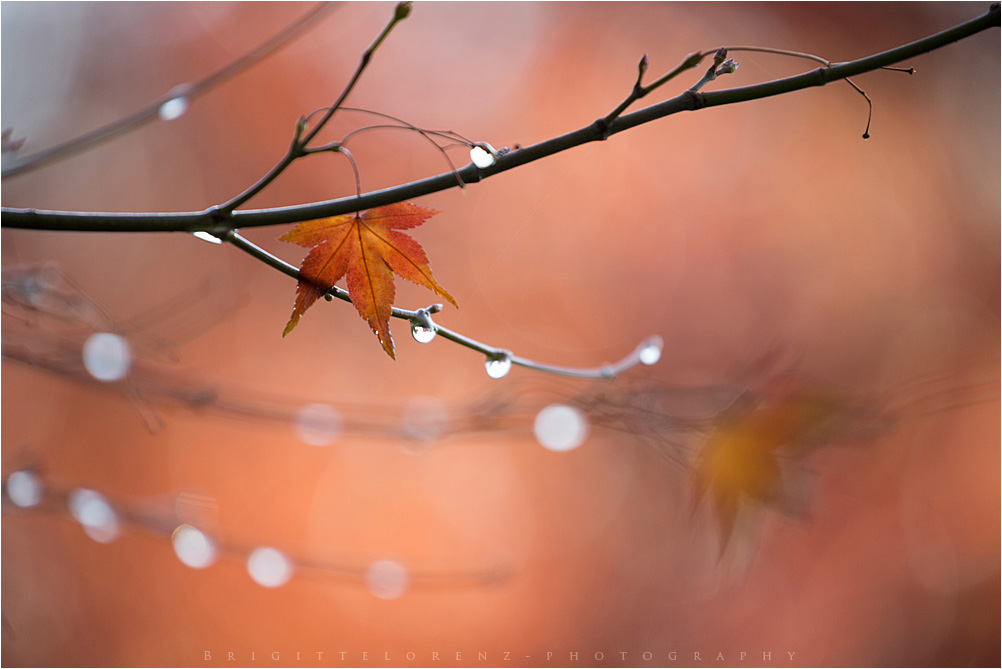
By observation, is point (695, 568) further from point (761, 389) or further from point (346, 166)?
point (346, 166)

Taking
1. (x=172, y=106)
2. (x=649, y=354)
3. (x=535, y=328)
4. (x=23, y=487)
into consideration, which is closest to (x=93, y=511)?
(x=23, y=487)

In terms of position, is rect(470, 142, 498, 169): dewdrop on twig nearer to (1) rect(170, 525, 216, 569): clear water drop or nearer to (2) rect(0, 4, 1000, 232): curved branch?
(2) rect(0, 4, 1000, 232): curved branch

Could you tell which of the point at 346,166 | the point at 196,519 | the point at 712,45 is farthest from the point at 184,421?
the point at 712,45

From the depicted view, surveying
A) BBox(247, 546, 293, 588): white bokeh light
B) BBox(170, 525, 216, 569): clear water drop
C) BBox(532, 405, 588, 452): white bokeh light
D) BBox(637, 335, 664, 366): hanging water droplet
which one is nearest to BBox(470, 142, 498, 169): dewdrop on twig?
BBox(637, 335, 664, 366): hanging water droplet

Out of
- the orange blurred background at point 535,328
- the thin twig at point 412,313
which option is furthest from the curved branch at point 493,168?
the orange blurred background at point 535,328

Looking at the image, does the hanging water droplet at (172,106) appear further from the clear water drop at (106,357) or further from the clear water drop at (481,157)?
the clear water drop at (481,157)

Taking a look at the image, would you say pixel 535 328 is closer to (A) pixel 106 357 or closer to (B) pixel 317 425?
(B) pixel 317 425
